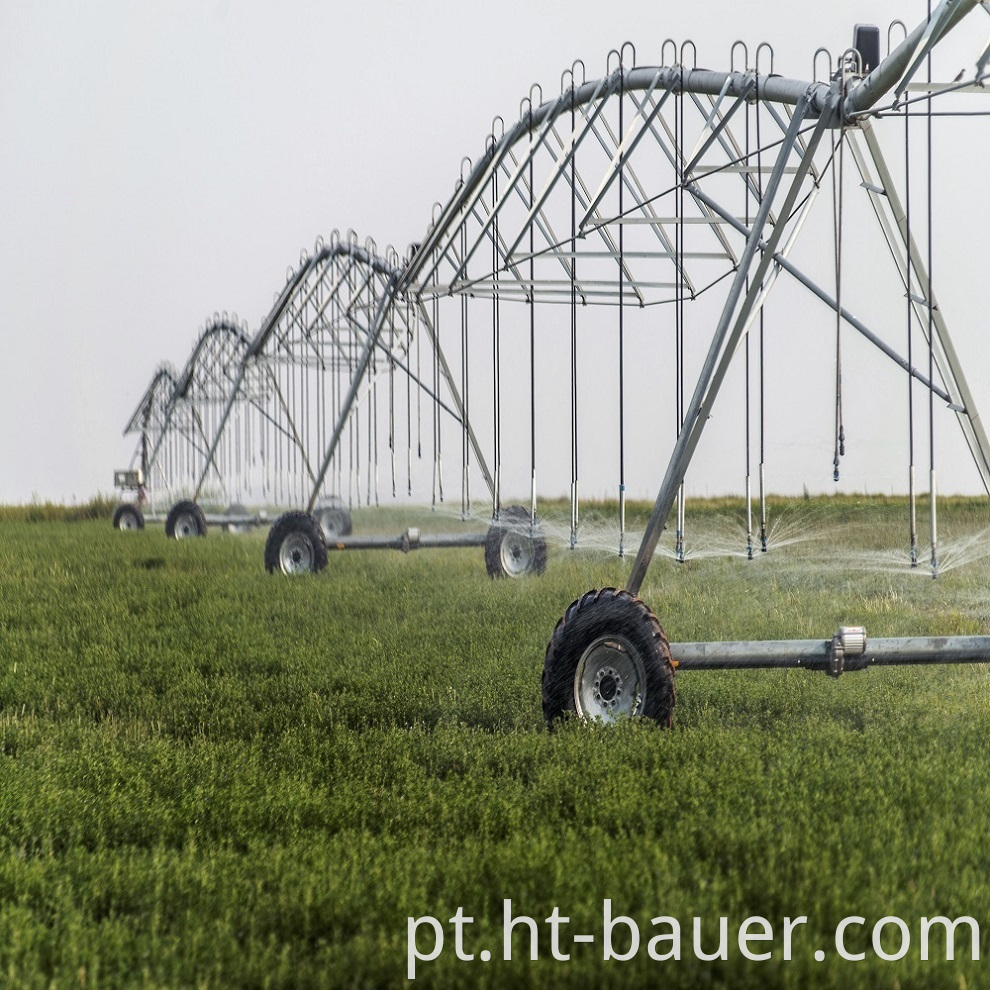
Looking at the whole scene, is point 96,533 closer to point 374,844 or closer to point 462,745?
point 462,745

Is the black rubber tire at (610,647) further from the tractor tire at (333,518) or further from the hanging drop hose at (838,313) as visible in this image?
the tractor tire at (333,518)

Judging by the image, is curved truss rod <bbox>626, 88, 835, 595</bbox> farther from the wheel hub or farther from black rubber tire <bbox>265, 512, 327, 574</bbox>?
black rubber tire <bbox>265, 512, 327, 574</bbox>

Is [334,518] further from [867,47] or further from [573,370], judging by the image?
[867,47]

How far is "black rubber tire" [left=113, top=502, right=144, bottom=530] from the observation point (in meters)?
37.7

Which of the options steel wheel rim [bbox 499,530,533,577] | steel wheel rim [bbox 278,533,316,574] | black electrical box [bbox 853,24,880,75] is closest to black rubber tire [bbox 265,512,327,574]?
steel wheel rim [bbox 278,533,316,574]

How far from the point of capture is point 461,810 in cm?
671

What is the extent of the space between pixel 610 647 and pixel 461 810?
2133 millimetres

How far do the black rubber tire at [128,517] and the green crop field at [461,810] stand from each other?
23919 millimetres

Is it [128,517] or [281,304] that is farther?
[128,517]

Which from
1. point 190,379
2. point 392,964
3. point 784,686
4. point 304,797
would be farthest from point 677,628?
point 190,379

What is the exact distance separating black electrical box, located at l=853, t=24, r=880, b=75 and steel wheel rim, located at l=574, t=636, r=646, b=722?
4.34 meters

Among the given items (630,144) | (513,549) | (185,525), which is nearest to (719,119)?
(630,144)

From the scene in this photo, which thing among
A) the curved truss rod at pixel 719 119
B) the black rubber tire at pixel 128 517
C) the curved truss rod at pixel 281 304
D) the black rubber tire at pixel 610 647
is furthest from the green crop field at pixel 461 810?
the black rubber tire at pixel 128 517

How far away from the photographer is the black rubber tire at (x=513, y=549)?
19.3m
